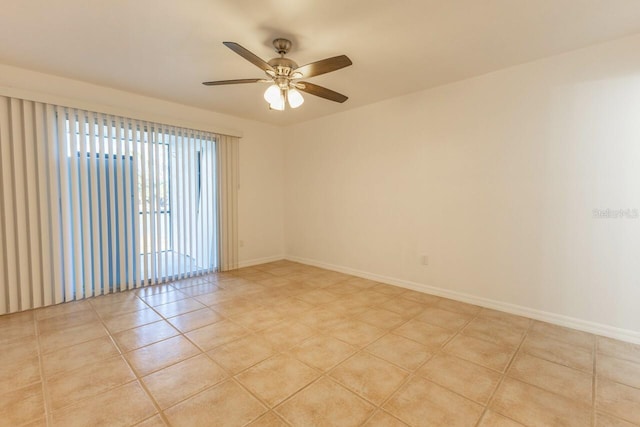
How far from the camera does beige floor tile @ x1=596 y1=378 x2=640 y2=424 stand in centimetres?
160

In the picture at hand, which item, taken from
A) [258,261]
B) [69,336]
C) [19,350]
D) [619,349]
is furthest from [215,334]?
[619,349]

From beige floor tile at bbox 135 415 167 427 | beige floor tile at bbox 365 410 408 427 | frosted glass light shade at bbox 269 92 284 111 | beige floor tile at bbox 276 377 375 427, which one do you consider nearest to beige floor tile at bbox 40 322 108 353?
beige floor tile at bbox 135 415 167 427

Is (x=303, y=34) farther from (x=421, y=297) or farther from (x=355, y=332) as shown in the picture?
(x=421, y=297)

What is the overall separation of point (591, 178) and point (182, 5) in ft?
11.7

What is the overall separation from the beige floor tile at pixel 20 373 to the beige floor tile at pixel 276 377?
134cm

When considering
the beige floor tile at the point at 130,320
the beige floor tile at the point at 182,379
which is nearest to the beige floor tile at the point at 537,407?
the beige floor tile at the point at 182,379

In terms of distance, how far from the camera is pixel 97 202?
11.0 feet

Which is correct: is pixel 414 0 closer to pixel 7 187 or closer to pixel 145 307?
pixel 145 307

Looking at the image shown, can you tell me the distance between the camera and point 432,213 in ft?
11.4

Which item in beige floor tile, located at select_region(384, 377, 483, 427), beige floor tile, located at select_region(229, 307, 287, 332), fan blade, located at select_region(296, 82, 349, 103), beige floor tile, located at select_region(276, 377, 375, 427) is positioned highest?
fan blade, located at select_region(296, 82, 349, 103)

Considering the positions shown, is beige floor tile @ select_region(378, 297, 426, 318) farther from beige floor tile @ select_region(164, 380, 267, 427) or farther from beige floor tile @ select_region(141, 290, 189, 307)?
beige floor tile @ select_region(141, 290, 189, 307)

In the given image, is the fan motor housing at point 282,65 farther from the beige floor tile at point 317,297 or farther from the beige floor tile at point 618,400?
the beige floor tile at point 618,400

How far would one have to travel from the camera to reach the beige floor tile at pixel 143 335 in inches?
91.4

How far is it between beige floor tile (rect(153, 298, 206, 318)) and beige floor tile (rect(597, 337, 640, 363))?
143 inches
